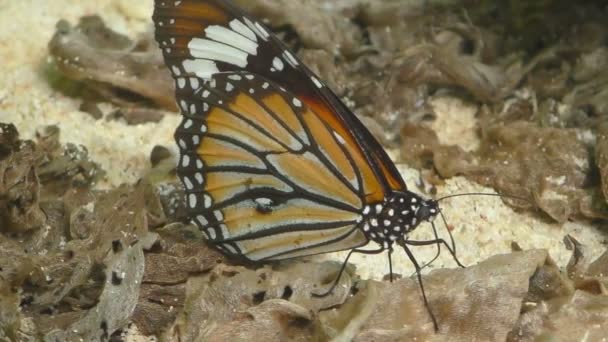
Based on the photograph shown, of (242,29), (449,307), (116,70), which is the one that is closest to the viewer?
(449,307)

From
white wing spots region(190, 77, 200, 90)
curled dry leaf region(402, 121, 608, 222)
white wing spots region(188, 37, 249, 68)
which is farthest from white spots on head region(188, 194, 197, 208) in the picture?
curled dry leaf region(402, 121, 608, 222)

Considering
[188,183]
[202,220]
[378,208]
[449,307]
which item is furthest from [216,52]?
[449,307]

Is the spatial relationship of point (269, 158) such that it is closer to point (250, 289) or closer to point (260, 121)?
point (260, 121)

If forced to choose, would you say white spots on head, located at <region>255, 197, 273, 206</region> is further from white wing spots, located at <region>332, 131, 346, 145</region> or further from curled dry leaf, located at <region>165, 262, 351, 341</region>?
white wing spots, located at <region>332, 131, 346, 145</region>

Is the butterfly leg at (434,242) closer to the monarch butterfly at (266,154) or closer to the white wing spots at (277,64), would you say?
the monarch butterfly at (266,154)

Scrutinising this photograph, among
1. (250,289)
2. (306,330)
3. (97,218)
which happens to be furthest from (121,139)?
(306,330)

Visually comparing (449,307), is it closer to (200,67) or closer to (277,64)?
(277,64)
